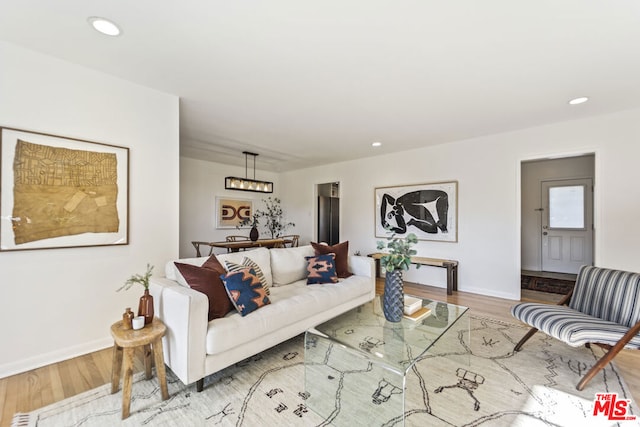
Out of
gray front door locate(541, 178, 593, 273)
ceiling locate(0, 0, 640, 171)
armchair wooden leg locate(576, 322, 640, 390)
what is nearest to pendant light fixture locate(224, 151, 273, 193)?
ceiling locate(0, 0, 640, 171)

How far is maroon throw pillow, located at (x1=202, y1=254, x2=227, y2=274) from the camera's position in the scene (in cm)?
229

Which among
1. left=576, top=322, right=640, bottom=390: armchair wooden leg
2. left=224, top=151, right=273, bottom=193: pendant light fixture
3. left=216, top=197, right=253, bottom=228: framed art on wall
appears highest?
left=224, top=151, right=273, bottom=193: pendant light fixture

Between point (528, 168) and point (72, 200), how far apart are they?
25.4 ft

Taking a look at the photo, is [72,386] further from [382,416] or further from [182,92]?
[182,92]

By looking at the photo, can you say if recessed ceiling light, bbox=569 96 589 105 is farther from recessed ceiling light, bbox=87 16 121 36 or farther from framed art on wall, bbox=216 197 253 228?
framed art on wall, bbox=216 197 253 228

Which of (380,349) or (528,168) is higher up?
(528,168)

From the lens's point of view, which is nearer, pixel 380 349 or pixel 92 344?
pixel 380 349

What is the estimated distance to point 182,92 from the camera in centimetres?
279

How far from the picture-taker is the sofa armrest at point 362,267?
11.0 ft

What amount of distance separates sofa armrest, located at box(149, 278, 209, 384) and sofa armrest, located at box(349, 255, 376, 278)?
2041 millimetres

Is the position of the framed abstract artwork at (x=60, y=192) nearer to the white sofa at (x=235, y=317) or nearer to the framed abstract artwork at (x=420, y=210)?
the white sofa at (x=235, y=317)

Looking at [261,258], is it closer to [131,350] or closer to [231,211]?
[131,350]

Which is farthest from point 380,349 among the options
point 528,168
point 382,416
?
point 528,168

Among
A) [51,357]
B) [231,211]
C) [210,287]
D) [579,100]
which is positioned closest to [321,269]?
[210,287]
